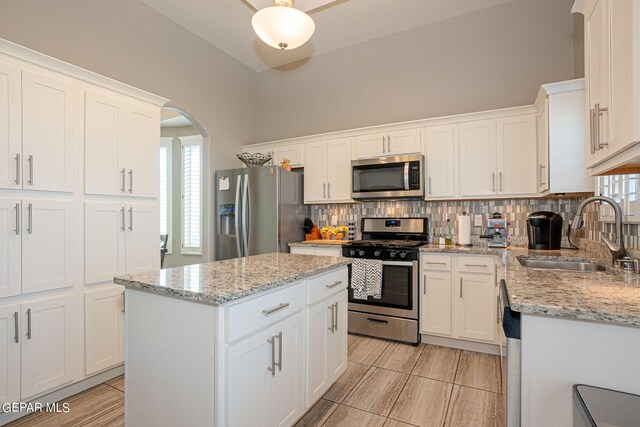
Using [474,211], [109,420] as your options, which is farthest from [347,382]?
[474,211]

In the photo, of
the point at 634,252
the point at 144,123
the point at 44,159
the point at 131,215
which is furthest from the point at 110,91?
the point at 634,252

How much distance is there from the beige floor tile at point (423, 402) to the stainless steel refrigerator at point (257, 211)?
6.44 feet

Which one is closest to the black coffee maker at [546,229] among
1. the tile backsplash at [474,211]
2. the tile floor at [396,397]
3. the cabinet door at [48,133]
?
the tile backsplash at [474,211]

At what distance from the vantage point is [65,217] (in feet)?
7.30

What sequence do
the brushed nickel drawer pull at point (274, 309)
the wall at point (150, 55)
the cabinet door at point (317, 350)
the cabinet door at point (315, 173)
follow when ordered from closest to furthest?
1. the brushed nickel drawer pull at point (274, 309)
2. the cabinet door at point (317, 350)
3. the wall at point (150, 55)
4. the cabinet door at point (315, 173)

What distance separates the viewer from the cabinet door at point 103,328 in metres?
2.34

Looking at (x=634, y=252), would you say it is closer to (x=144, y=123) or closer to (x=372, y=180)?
(x=372, y=180)

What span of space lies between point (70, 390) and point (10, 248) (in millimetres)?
1078

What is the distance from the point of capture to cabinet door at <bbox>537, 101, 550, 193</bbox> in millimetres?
2588

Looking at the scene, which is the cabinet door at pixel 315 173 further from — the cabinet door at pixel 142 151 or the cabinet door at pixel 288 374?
the cabinet door at pixel 288 374

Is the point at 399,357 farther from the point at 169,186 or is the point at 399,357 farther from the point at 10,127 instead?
the point at 169,186

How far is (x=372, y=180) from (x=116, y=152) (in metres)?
2.43

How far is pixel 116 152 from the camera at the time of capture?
255 cm

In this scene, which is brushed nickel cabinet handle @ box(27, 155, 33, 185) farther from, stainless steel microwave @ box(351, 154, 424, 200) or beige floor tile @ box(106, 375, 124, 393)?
stainless steel microwave @ box(351, 154, 424, 200)
